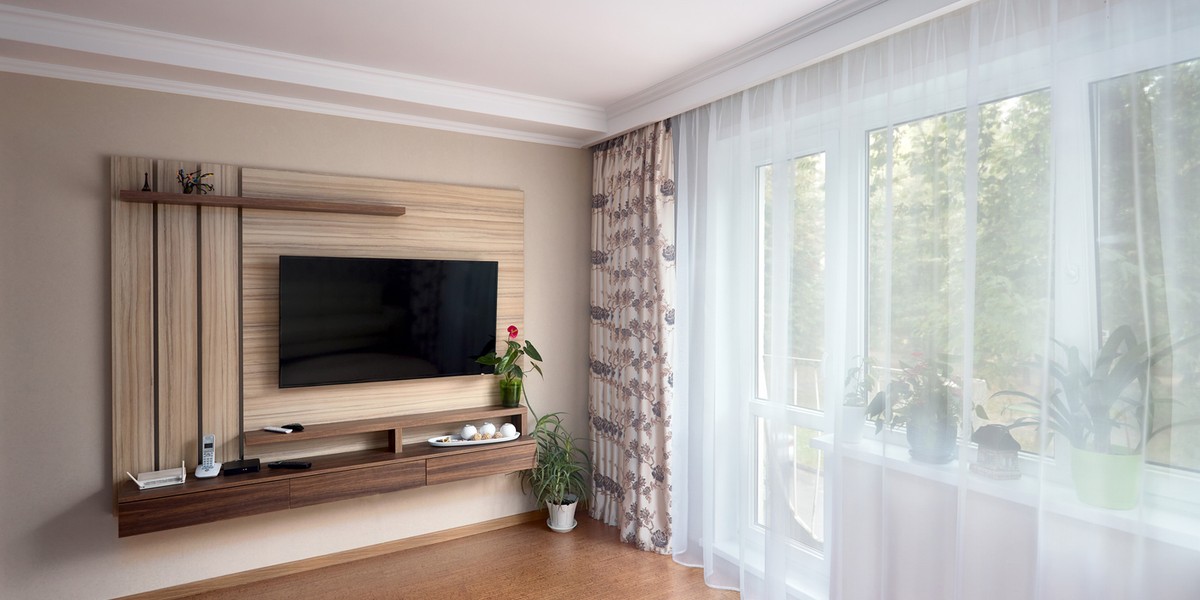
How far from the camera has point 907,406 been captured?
98.7 inches

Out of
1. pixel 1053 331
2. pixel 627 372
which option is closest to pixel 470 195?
pixel 627 372

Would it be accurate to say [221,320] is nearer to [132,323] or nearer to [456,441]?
[132,323]

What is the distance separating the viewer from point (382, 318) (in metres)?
3.66

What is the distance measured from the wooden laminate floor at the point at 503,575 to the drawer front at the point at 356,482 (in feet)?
1.54

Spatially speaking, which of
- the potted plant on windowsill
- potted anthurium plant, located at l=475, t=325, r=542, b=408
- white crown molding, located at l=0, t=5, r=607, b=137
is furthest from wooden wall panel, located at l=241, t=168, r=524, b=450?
the potted plant on windowsill

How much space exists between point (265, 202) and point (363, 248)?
57 cm

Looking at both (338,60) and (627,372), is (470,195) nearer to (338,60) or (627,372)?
(338,60)

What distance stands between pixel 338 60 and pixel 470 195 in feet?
3.57

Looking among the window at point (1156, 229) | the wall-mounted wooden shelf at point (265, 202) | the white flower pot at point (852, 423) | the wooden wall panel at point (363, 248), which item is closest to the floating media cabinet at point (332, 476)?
the wooden wall panel at point (363, 248)

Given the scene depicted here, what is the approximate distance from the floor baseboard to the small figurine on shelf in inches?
79.9

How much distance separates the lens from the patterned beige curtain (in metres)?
3.74

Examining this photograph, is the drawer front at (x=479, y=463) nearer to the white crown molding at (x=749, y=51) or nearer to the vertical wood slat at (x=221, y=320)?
the vertical wood slat at (x=221, y=320)

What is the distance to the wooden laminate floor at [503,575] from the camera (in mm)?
3238

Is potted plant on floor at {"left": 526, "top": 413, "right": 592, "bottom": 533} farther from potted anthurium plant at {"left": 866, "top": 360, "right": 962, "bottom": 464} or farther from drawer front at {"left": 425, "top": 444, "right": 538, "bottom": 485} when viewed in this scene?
potted anthurium plant at {"left": 866, "top": 360, "right": 962, "bottom": 464}
